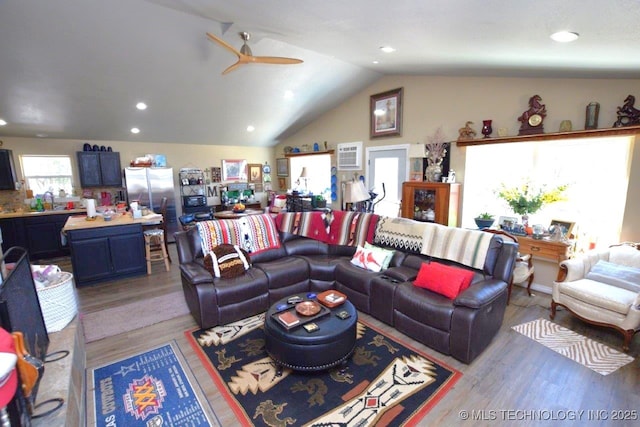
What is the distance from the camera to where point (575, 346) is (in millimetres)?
2801

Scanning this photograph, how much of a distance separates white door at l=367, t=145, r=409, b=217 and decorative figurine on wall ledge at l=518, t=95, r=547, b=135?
1.88 metres

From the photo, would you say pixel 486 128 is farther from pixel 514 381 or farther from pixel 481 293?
pixel 514 381

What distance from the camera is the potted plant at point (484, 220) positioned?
4.38 meters

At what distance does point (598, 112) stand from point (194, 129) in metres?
6.83

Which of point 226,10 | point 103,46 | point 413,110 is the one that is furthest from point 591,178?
point 103,46

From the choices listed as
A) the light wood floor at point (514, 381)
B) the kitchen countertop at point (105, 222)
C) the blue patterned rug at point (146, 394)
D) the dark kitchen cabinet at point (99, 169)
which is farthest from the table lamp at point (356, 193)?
A: the dark kitchen cabinet at point (99, 169)

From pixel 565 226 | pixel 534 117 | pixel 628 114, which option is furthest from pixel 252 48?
pixel 565 226

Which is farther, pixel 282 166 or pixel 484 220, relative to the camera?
pixel 282 166

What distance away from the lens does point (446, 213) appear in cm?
458

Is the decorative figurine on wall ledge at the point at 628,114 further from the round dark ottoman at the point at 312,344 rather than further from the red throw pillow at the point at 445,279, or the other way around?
the round dark ottoman at the point at 312,344

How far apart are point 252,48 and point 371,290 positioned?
148 inches

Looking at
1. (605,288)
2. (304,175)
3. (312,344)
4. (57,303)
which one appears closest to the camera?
(57,303)

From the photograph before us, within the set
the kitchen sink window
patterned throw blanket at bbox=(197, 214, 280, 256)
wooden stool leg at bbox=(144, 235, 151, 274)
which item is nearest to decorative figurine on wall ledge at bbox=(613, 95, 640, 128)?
patterned throw blanket at bbox=(197, 214, 280, 256)

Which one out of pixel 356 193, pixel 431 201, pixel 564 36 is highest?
pixel 564 36
